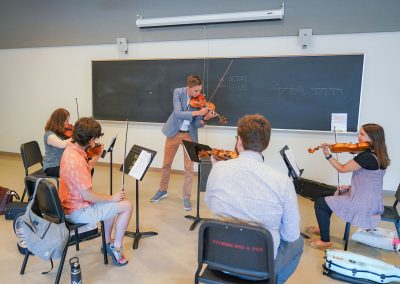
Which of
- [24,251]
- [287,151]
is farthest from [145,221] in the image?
[287,151]

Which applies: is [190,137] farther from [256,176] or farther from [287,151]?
[256,176]

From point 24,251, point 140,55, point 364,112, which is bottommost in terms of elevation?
point 24,251

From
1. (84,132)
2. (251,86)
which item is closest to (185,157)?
(251,86)

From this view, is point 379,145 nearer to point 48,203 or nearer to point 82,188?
point 82,188

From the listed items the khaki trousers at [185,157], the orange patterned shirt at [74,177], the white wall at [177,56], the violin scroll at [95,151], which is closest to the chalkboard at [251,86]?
the white wall at [177,56]

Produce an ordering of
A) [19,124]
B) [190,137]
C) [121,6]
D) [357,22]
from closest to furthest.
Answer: [190,137] → [357,22] → [121,6] → [19,124]

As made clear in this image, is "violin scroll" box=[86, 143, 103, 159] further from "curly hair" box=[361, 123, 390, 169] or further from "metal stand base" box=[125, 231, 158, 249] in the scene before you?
"curly hair" box=[361, 123, 390, 169]

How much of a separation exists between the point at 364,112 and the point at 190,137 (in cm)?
233

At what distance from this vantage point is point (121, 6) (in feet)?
16.4

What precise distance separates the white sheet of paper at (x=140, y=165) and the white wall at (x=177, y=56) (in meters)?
2.38

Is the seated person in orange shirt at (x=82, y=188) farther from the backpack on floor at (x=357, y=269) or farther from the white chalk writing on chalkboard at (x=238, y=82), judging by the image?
the white chalk writing on chalkboard at (x=238, y=82)

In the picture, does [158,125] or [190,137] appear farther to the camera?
[158,125]

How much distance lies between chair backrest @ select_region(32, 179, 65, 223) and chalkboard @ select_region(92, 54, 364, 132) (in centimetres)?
305

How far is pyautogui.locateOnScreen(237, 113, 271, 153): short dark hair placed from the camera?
1.66m
